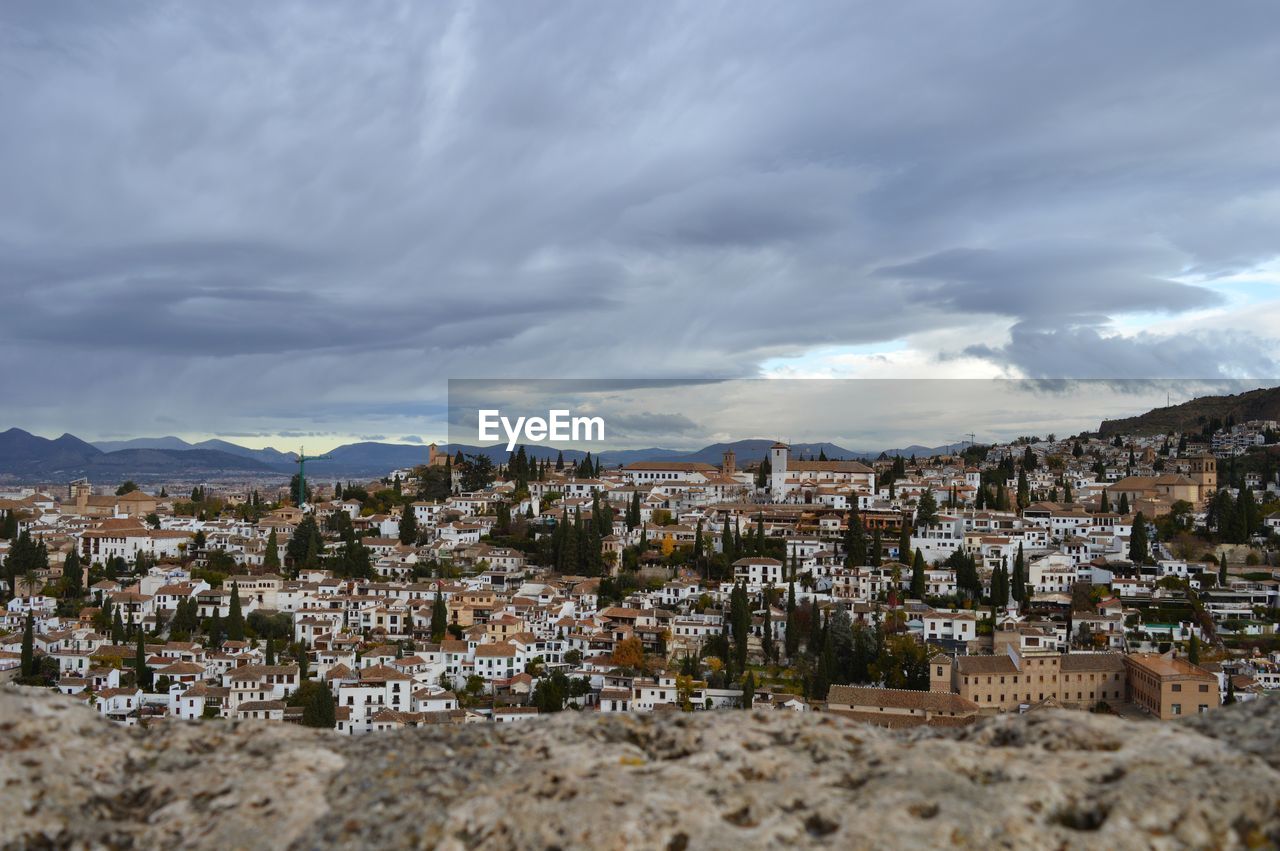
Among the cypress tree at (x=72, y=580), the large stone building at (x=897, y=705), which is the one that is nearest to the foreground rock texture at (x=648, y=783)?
the large stone building at (x=897, y=705)

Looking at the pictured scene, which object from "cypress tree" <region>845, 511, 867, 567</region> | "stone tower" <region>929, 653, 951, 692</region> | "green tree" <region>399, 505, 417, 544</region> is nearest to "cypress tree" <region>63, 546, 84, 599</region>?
"green tree" <region>399, 505, 417, 544</region>

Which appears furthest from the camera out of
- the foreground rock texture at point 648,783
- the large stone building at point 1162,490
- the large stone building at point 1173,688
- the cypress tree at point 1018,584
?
the large stone building at point 1162,490

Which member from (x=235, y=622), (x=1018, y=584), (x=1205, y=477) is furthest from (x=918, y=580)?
(x=1205, y=477)

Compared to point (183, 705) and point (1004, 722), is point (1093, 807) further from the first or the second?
point (183, 705)

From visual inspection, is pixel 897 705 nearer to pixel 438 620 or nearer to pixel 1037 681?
pixel 1037 681

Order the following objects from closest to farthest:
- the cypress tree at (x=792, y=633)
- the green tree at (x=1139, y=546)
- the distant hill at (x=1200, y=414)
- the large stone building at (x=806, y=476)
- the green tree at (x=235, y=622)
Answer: the cypress tree at (x=792, y=633)
the green tree at (x=235, y=622)
the green tree at (x=1139, y=546)
the large stone building at (x=806, y=476)
the distant hill at (x=1200, y=414)

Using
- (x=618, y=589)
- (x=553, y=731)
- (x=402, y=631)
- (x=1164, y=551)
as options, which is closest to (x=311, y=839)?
(x=553, y=731)

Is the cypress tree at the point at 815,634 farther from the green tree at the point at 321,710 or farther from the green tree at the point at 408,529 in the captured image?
the green tree at the point at 408,529
